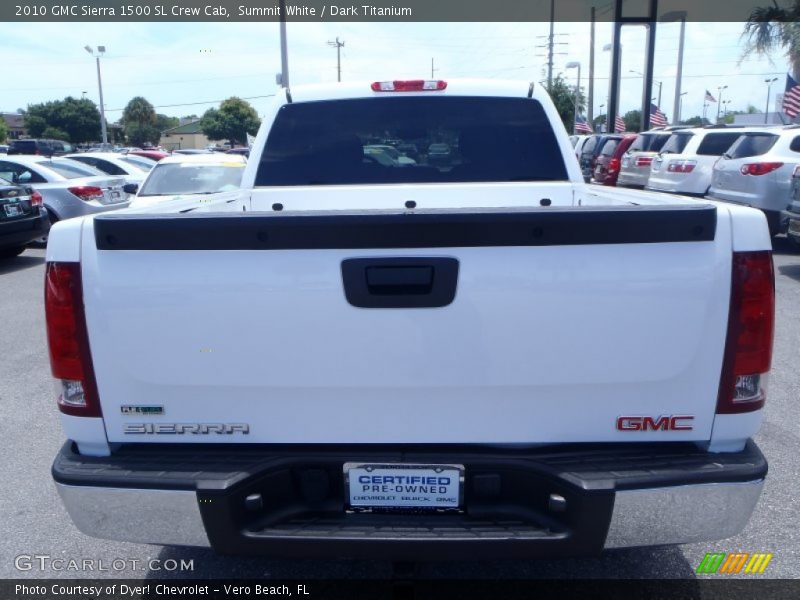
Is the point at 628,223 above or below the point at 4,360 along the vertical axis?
above

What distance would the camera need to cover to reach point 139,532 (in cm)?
240

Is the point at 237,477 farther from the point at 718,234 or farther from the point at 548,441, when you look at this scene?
the point at 718,234

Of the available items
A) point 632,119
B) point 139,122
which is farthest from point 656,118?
point 139,122

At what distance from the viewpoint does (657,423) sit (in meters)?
2.34

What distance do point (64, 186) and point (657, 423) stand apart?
12.4m

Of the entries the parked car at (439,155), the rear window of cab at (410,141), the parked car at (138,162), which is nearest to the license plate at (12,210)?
the parked car at (138,162)

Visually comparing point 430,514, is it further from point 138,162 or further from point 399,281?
point 138,162

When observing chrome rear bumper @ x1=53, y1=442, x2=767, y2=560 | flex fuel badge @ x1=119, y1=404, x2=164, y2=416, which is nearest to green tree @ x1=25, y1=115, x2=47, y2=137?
flex fuel badge @ x1=119, y1=404, x2=164, y2=416

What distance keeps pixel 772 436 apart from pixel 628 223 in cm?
320

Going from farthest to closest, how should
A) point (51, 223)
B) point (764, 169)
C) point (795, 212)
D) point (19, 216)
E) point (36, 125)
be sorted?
point (36, 125) < point (51, 223) < point (764, 169) < point (19, 216) < point (795, 212)

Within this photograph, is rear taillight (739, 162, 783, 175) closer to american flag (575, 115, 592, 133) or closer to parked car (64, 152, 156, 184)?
parked car (64, 152, 156, 184)

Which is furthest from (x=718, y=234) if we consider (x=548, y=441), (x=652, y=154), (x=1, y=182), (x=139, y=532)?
(x=652, y=154)

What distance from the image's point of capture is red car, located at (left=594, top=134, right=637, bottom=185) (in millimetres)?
19375

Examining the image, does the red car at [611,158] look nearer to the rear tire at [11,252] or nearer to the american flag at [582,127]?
the rear tire at [11,252]
